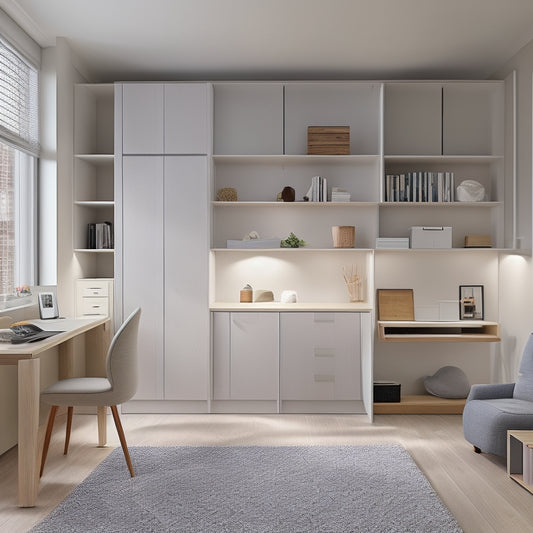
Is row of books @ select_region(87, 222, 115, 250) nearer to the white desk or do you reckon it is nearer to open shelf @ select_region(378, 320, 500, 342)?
the white desk

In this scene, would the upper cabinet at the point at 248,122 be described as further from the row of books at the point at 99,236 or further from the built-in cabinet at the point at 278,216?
the row of books at the point at 99,236

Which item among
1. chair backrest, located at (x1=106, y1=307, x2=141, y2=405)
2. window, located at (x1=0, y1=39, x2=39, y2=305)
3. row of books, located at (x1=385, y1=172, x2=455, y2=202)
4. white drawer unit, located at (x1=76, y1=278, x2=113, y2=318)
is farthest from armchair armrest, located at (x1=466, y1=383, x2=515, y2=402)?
window, located at (x1=0, y1=39, x2=39, y2=305)

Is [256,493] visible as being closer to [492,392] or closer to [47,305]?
[492,392]

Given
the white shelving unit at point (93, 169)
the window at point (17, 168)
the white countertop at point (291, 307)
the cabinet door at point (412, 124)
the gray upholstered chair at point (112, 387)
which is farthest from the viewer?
the cabinet door at point (412, 124)

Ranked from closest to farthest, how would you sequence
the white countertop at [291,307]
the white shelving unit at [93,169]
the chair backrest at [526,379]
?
the chair backrest at [526,379], the white countertop at [291,307], the white shelving unit at [93,169]

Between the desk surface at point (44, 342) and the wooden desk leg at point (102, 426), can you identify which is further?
the wooden desk leg at point (102, 426)

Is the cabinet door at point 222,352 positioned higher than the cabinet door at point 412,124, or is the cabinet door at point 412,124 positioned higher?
the cabinet door at point 412,124

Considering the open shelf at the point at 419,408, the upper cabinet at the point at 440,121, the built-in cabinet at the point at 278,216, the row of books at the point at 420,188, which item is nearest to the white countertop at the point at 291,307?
the built-in cabinet at the point at 278,216

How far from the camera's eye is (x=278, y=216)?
4922 millimetres

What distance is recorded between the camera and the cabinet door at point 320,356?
176 inches

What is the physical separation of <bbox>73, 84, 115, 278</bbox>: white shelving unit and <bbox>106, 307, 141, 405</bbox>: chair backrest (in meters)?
1.49

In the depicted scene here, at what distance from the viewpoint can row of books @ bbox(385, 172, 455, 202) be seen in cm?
461

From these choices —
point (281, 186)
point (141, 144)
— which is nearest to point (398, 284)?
point (281, 186)

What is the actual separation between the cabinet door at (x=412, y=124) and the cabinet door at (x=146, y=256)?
6.43 ft
